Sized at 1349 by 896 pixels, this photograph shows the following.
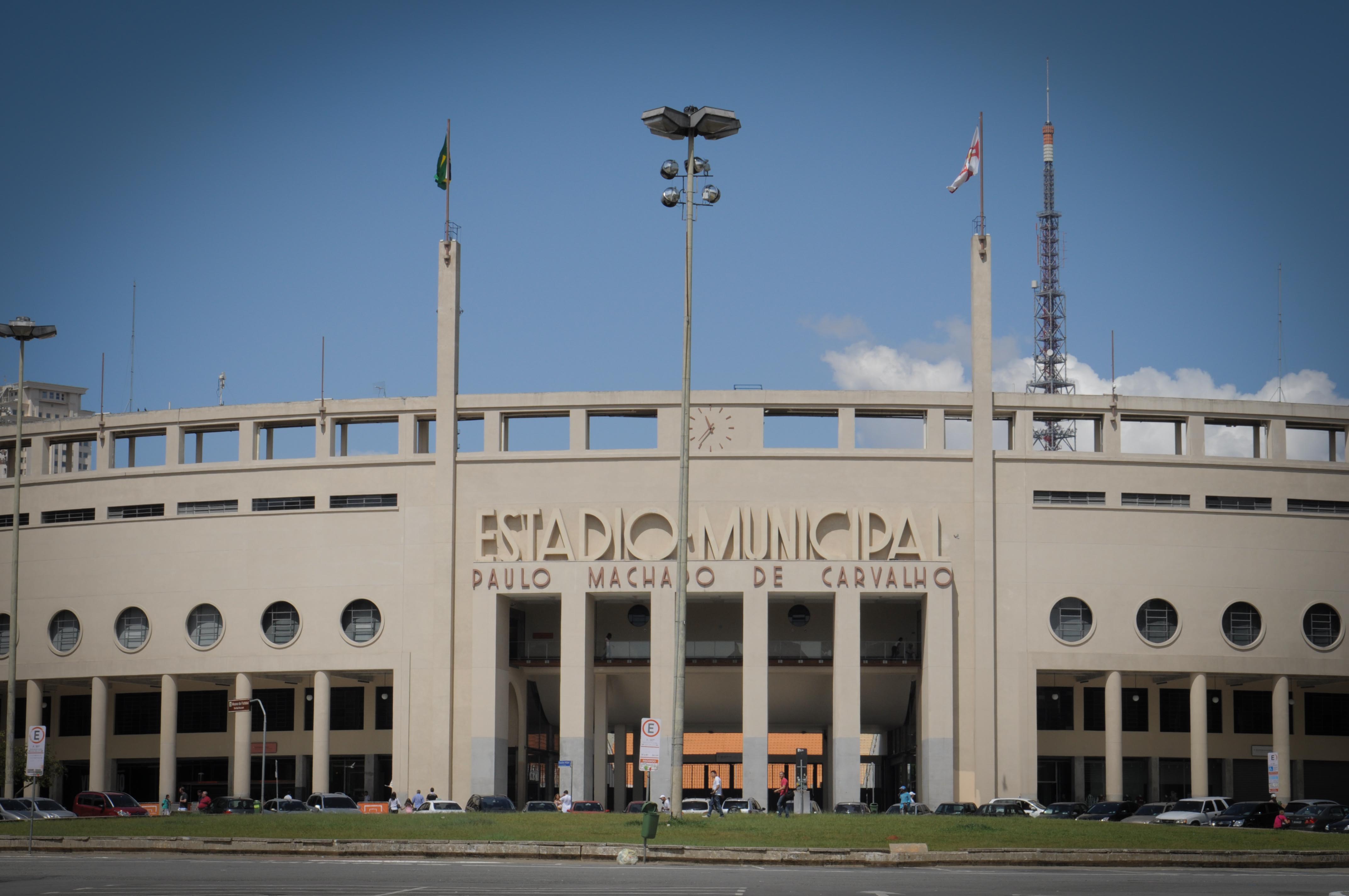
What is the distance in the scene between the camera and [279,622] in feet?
225

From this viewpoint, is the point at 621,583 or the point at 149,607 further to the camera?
the point at 149,607

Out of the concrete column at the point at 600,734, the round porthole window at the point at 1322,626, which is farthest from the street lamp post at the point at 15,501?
the round porthole window at the point at 1322,626

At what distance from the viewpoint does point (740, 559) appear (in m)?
65.0

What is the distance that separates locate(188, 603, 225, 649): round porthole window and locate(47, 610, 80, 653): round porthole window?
20.3 ft

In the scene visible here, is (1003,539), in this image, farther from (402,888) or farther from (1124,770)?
(402,888)

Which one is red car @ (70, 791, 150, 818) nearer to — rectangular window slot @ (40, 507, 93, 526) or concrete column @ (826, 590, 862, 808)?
rectangular window slot @ (40, 507, 93, 526)

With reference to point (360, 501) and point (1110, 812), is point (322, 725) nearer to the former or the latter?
point (360, 501)

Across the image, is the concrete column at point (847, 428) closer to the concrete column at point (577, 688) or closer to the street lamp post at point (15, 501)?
the concrete column at point (577, 688)

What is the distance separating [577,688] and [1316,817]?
2843 cm

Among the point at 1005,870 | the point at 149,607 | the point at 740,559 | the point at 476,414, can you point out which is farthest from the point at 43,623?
the point at 1005,870

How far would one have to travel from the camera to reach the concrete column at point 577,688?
6378 cm

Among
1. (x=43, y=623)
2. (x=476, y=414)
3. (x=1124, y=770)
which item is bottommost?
(x=1124, y=770)

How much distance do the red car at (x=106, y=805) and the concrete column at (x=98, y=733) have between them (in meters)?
9.98

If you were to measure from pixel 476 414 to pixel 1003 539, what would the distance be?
23.4m
